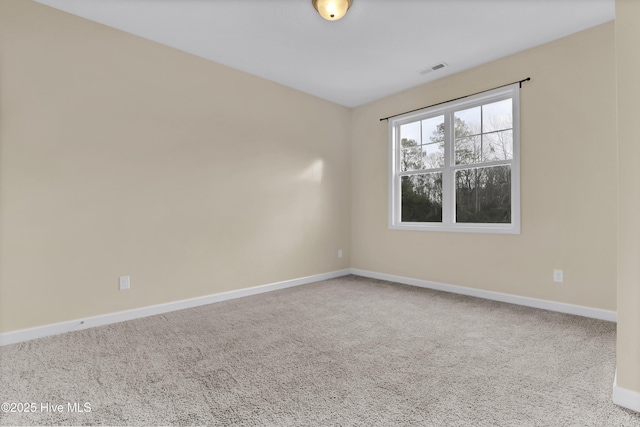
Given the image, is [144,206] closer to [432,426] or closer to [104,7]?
[104,7]

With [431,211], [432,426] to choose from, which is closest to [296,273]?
[431,211]

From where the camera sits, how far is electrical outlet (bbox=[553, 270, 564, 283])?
3049mm

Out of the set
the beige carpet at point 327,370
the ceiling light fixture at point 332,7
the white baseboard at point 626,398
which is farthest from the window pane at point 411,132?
the white baseboard at point 626,398

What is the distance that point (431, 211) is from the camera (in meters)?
4.16

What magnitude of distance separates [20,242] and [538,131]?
461 cm

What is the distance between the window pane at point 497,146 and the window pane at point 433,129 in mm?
566

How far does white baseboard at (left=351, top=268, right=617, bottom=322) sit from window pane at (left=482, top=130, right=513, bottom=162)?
148 centimetres

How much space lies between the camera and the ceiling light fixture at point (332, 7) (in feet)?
7.95

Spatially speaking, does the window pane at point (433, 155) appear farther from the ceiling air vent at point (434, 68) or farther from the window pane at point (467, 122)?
the ceiling air vent at point (434, 68)

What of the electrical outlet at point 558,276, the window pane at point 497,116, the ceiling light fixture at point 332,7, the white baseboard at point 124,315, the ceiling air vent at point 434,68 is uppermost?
the ceiling air vent at point 434,68

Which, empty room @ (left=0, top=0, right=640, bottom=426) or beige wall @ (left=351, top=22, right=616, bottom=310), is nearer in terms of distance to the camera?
empty room @ (left=0, top=0, right=640, bottom=426)

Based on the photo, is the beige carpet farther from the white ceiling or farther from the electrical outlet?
the white ceiling

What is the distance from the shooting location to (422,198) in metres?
4.26

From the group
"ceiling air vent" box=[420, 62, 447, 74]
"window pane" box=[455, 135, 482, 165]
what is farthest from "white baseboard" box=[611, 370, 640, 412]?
"ceiling air vent" box=[420, 62, 447, 74]
